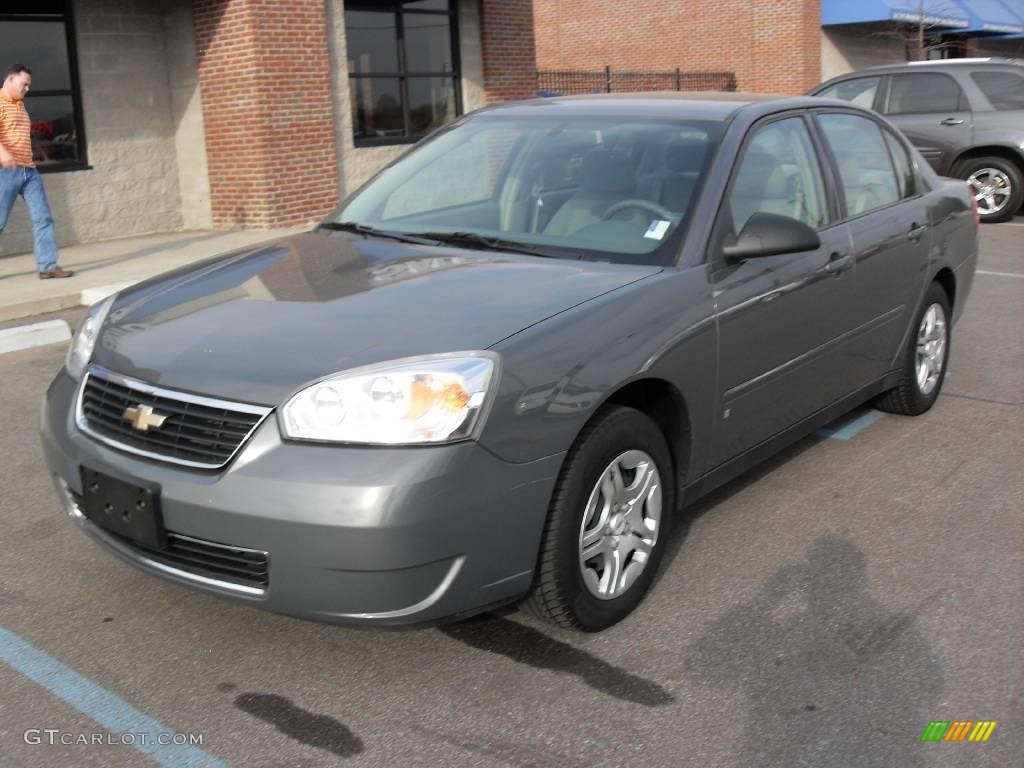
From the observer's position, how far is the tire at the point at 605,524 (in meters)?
3.36

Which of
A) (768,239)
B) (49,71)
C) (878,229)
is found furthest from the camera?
(49,71)

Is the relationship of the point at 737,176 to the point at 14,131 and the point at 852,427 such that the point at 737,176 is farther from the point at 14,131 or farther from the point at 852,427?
the point at 14,131

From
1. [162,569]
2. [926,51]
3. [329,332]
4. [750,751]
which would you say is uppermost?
[926,51]

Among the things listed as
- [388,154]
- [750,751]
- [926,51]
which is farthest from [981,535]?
[926,51]

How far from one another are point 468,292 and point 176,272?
1362 millimetres

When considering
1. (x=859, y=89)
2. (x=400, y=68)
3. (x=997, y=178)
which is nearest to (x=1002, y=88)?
(x=997, y=178)

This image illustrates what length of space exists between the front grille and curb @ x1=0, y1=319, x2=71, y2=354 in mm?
4714

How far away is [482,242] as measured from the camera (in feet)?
14.0

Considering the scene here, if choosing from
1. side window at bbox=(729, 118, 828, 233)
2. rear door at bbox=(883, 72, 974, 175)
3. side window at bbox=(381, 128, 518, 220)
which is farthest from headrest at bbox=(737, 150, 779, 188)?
rear door at bbox=(883, 72, 974, 175)

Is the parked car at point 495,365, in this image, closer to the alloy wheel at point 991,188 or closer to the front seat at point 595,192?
the front seat at point 595,192

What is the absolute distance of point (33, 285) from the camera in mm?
9898

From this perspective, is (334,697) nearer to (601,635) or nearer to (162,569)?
(162,569)

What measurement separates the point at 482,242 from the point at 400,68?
460 inches

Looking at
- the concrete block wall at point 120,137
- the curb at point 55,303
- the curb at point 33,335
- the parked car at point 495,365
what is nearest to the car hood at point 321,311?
the parked car at point 495,365
